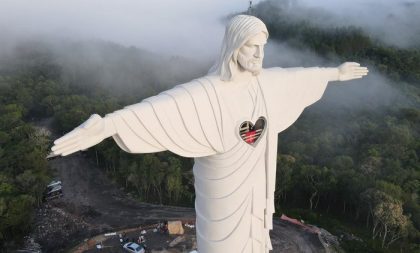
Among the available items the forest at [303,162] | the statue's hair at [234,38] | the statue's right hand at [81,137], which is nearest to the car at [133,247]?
the forest at [303,162]

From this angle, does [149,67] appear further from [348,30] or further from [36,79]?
[348,30]

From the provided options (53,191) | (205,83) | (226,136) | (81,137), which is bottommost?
(53,191)

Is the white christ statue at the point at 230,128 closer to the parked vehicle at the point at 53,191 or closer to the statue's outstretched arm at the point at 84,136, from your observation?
the statue's outstretched arm at the point at 84,136

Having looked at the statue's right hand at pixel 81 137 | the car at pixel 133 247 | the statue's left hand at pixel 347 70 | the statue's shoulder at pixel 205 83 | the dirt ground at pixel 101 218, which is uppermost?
the statue's shoulder at pixel 205 83

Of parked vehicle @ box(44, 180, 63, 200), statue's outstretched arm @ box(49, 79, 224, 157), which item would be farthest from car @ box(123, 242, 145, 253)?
statue's outstretched arm @ box(49, 79, 224, 157)

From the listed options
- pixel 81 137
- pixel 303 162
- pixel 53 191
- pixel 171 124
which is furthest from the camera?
pixel 303 162

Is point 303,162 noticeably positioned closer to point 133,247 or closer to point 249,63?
point 133,247

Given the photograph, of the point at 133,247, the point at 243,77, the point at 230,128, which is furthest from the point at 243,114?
the point at 133,247
